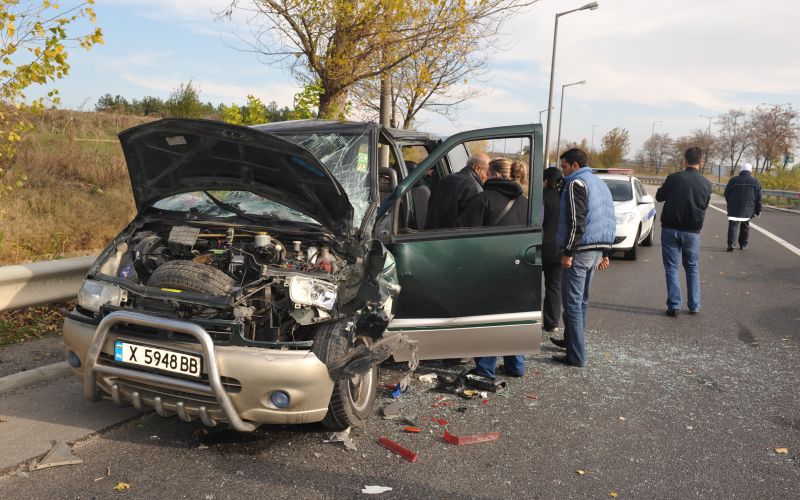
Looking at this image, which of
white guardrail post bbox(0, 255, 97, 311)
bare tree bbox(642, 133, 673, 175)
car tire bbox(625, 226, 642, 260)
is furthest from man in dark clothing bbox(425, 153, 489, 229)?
bare tree bbox(642, 133, 673, 175)

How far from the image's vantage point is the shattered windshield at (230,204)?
4.32 metres

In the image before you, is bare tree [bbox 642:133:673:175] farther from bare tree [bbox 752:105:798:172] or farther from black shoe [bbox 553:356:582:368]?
black shoe [bbox 553:356:582:368]

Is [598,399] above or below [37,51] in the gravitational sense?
below

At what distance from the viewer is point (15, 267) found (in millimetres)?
4957

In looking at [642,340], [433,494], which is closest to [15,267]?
[433,494]

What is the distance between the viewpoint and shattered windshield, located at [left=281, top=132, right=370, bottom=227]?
462cm

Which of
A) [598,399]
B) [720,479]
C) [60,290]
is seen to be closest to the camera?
[720,479]

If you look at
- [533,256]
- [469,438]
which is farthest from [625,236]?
[469,438]

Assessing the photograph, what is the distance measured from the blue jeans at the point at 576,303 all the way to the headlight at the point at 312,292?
2582 millimetres

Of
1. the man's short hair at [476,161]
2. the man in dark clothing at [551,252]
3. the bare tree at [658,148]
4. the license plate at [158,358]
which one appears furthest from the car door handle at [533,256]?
the bare tree at [658,148]

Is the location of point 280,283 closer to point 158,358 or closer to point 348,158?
point 158,358

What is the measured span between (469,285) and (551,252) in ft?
Answer: 6.90

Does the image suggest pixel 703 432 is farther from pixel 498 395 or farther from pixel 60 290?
pixel 60 290

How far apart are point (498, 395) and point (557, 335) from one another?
1.95 m
